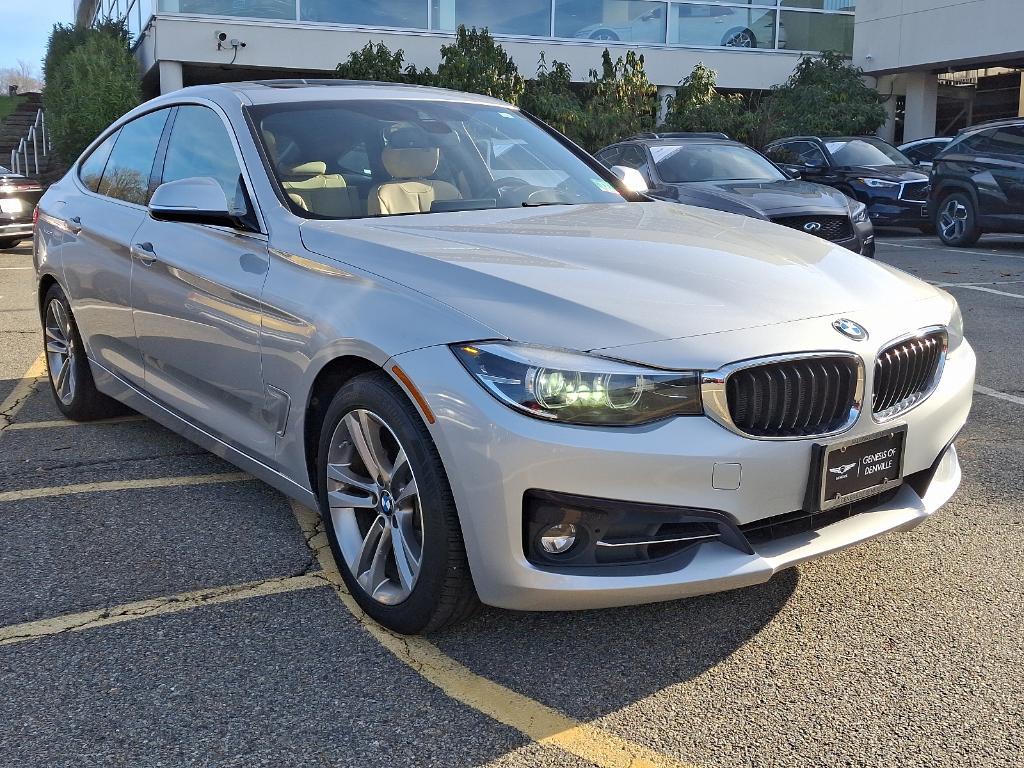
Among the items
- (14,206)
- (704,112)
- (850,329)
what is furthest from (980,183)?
(14,206)

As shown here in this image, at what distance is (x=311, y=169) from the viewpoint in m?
3.97

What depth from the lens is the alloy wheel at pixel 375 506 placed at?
3086mm

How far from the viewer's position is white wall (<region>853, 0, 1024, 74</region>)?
2297 centimetres

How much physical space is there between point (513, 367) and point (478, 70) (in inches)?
662

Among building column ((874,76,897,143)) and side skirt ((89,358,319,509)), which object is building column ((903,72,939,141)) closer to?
building column ((874,76,897,143))

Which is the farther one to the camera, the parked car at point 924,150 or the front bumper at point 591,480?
the parked car at point 924,150

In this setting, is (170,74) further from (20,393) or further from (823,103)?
(20,393)

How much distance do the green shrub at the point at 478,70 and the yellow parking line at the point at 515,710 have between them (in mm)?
16012

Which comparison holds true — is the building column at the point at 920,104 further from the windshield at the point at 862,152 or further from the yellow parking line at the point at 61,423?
the yellow parking line at the point at 61,423

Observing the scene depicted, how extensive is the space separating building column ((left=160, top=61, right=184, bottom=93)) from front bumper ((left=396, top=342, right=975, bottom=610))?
67.6 ft

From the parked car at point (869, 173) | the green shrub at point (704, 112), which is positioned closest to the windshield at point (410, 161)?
the parked car at point (869, 173)

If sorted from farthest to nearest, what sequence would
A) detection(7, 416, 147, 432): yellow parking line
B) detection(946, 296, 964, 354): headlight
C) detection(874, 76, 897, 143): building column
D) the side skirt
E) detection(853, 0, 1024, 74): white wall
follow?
detection(874, 76, 897, 143): building column
detection(853, 0, 1024, 74): white wall
detection(7, 416, 147, 432): yellow parking line
the side skirt
detection(946, 296, 964, 354): headlight

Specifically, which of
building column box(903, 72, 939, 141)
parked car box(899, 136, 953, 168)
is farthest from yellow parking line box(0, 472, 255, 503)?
building column box(903, 72, 939, 141)

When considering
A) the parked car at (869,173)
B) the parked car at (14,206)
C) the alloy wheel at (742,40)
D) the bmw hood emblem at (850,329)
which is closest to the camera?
the bmw hood emblem at (850,329)
